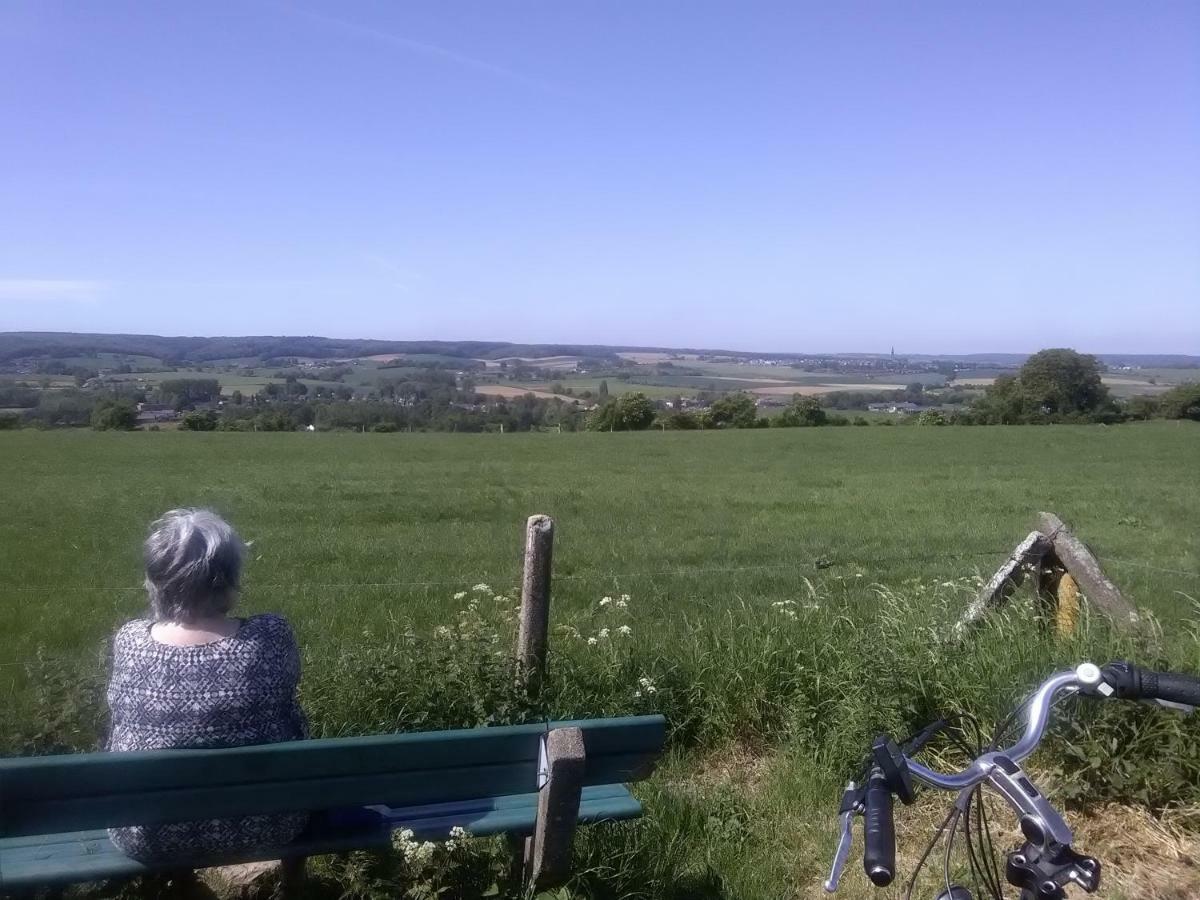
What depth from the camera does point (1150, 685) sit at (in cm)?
227

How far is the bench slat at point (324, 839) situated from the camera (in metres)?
2.97

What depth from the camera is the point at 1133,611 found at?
534 centimetres

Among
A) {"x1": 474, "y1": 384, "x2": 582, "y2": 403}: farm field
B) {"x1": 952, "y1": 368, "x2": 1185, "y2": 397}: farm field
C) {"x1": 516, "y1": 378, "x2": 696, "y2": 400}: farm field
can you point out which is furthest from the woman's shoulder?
{"x1": 516, "y1": 378, "x2": 696, "y2": 400}: farm field

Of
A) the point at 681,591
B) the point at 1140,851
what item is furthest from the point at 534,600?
the point at 681,591

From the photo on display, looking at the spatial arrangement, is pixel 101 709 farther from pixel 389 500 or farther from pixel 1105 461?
pixel 1105 461

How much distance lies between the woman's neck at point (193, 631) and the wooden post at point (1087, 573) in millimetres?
4144

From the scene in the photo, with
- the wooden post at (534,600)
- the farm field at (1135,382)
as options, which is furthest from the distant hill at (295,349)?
the wooden post at (534,600)

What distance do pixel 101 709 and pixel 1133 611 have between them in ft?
15.8

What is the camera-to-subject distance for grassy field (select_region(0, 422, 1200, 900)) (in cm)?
442

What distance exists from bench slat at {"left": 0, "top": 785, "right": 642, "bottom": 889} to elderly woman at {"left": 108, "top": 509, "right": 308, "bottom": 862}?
0.17 ft

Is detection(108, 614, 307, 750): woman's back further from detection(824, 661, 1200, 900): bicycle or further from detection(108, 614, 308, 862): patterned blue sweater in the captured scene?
detection(824, 661, 1200, 900): bicycle

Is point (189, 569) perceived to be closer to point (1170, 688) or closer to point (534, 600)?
point (534, 600)

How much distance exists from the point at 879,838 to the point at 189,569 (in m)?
2.16

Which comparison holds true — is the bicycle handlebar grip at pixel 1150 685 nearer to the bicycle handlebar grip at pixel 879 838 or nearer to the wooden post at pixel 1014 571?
the bicycle handlebar grip at pixel 879 838
